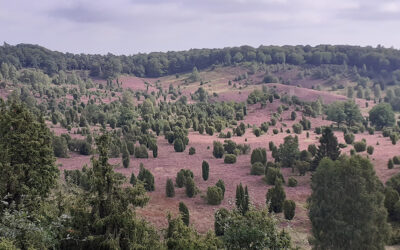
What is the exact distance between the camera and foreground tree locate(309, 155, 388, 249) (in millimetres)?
22250

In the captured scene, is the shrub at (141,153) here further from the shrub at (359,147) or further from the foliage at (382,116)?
the foliage at (382,116)

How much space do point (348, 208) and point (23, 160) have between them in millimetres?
18787

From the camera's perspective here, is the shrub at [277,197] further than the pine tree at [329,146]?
No

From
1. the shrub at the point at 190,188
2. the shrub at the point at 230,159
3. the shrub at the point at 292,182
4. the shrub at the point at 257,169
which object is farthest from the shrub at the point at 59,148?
the shrub at the point at 292,182

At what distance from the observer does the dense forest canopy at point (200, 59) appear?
145 metres

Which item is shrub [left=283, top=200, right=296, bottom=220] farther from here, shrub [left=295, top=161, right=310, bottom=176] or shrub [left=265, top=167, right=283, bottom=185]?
shrub [left=295, top=161, right=310, bottom=176]

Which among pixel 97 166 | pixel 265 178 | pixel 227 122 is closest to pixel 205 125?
pixel 227 122

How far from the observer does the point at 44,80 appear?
106375mm

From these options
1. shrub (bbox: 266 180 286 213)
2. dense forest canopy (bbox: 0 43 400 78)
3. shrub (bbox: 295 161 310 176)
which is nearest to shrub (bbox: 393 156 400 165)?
shrub (bbox: 295 161 310 176)

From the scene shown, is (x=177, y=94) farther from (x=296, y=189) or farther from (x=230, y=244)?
(x=230, y=244)

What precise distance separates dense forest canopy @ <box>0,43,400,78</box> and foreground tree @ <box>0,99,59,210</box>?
399ft

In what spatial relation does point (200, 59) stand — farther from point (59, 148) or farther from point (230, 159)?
point (230, 159)

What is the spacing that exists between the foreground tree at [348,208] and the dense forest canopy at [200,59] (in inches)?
4900

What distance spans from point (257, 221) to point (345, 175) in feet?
36.1
